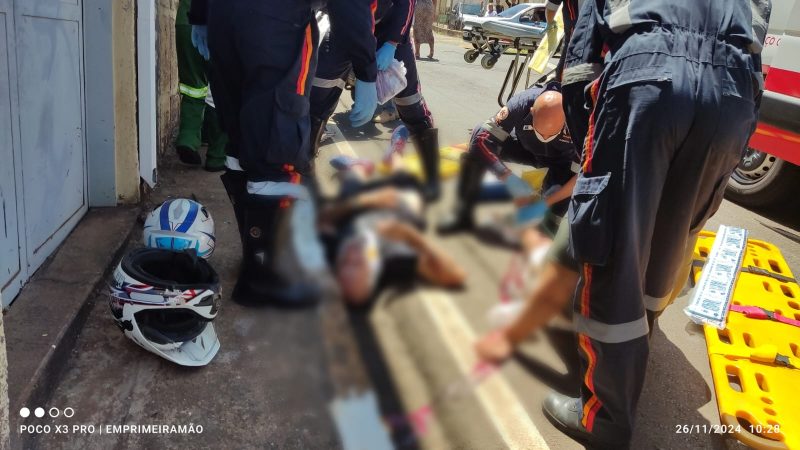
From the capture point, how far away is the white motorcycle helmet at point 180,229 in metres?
2.45

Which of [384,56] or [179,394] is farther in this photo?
[384,56]

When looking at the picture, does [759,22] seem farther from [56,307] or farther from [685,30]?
[56,307]

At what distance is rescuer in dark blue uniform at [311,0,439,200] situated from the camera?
3.07 m

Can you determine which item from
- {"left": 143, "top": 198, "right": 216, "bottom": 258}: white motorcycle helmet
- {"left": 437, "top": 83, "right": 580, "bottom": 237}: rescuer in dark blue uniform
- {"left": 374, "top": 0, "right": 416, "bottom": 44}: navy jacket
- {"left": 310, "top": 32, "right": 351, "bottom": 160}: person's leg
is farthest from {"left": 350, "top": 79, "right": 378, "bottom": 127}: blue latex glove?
{"left": 374, "top": 0, "right": 416, "bottom": 44}: navy jacket

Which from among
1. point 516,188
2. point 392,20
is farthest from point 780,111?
point 516,188

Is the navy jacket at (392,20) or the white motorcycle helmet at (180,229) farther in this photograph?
the navy jacket at (392,20)

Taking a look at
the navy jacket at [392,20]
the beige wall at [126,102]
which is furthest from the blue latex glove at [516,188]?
the navy jacket at [392,20]

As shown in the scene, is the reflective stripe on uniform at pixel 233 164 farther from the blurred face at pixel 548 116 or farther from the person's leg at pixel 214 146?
the person's leg at pixel 214 146

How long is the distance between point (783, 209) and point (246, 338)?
15.9 feet

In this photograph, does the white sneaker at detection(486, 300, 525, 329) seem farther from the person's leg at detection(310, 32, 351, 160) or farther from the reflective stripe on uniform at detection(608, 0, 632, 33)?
the person's leg at detection(310, 32, 351, 160)

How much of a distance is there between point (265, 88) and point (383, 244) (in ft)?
6.35

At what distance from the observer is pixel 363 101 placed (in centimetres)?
290

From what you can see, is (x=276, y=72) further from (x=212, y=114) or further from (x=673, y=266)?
(x=212, y=114)

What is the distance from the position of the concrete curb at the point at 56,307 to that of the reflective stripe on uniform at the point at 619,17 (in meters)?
1.95
